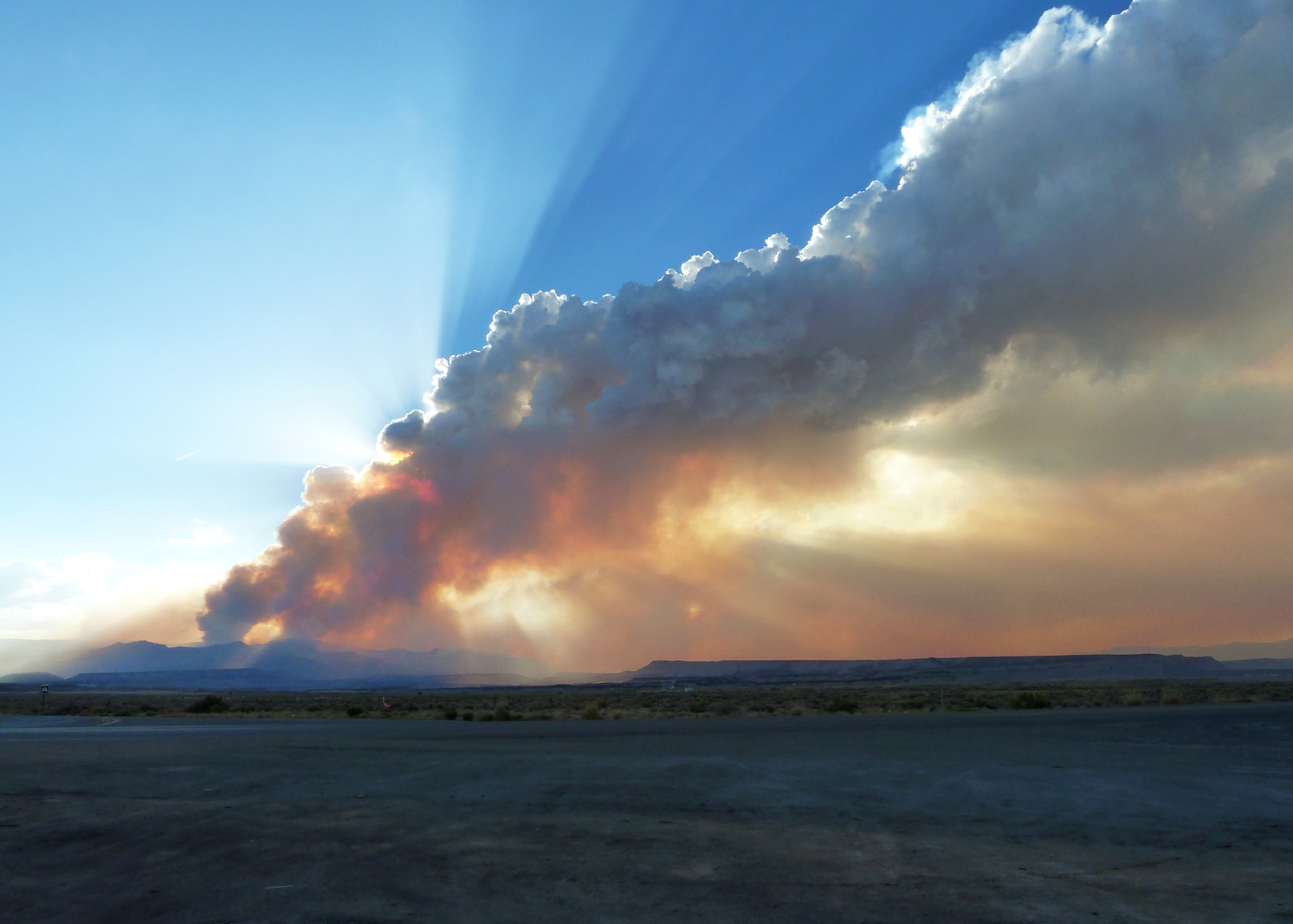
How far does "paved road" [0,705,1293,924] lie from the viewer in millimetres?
7012

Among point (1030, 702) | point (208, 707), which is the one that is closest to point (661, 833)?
point (1030, 702)

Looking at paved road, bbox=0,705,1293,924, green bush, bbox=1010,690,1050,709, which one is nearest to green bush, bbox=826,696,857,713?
green bush, bbox=1010,690,1050,709

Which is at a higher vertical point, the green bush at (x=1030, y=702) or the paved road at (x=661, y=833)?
the paved road at (x=661, y=833)

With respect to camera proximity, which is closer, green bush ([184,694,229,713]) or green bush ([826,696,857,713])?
green bush ([826,696,857,713])

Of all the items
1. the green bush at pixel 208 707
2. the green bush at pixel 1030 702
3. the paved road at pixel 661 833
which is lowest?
the green bush at pixel 1030 702

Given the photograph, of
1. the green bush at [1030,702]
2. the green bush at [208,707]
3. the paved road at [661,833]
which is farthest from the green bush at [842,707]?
the green bush at [208,707]

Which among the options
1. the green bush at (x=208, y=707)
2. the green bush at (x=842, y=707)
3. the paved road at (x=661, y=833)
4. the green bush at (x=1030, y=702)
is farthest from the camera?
the green bush at (x=208, y=707)

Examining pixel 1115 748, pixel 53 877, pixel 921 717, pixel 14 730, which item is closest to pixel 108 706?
pixel 14 730

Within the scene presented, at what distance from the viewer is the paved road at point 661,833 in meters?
7.01

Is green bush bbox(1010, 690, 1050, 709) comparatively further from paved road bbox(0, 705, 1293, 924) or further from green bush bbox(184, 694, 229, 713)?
green bush bbox(184, 694, 229, 713)

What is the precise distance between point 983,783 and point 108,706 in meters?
63.8

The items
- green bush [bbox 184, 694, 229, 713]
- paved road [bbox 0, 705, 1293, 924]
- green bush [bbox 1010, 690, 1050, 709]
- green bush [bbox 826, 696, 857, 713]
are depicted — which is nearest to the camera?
paved road [bbox 0, 705, 1293, 924]

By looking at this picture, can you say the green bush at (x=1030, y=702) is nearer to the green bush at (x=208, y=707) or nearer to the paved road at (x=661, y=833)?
the paved road at (x=661, y=833)

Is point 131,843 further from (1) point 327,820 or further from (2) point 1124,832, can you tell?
(2) point 1124,832
